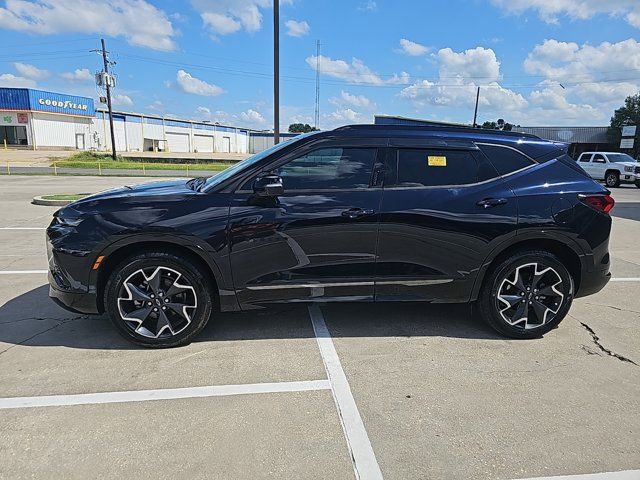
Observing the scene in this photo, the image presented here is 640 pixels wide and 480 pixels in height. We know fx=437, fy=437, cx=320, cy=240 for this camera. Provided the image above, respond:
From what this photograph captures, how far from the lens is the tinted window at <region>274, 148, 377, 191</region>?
3684 millimetres

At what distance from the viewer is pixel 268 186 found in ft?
11.4

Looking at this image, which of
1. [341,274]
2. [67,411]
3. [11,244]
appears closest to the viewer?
[67,411]

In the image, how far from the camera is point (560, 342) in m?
3.99

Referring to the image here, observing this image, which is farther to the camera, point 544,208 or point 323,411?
point 544,208

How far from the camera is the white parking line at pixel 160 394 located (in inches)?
115

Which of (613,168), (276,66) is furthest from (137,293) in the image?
(613,168)

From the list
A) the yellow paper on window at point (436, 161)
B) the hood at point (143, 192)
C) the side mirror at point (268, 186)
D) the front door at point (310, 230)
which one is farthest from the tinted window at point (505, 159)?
the hood at point (143, 192)

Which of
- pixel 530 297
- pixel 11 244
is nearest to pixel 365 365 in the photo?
pixel 530 297

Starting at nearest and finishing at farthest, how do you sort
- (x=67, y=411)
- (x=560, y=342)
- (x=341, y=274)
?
(x=67, y=411) < (x=341, y=274) < (x=560, y=342)

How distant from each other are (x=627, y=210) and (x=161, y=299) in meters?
14.5

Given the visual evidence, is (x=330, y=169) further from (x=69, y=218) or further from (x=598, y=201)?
(x=598, y=201)

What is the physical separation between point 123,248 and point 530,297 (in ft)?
11.7

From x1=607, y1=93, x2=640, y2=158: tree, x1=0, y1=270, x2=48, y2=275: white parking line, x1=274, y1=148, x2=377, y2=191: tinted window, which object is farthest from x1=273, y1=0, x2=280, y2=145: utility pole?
x1=607, y1=93, x2=640, y2=158: tree

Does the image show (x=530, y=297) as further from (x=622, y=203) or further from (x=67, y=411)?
(x=622, y=203)
